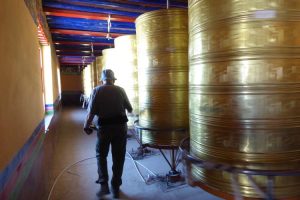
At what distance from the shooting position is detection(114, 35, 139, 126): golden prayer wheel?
4.30 metres

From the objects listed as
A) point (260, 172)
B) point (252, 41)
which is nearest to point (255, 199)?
point (260, 172)

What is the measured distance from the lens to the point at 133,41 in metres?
4.23

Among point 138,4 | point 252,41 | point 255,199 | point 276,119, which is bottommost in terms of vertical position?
point 255,199

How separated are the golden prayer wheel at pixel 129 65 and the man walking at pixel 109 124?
1.43 m

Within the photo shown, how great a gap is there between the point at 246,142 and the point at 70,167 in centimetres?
317

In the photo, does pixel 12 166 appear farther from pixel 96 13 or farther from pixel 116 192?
pixel 96 13

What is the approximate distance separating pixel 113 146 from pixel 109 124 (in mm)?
286

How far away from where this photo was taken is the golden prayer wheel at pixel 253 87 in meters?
1.25

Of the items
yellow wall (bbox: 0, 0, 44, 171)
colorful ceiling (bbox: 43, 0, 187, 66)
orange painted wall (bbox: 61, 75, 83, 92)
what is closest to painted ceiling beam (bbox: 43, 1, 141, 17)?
colorful ceiling (bbox: 43, 0, 187, 66)

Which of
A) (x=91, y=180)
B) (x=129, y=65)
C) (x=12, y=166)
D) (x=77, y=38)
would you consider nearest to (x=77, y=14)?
(x=129, y=65)

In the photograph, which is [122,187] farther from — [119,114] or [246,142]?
[246,142]

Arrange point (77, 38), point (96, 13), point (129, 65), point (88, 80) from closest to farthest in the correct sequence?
1. point (129, 65)
2. point (96, 13)
3. point (77, 38)
4. point (88, 80)

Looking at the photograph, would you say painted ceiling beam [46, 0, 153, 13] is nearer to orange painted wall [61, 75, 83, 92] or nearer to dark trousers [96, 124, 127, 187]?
dark trousers [96, 124, 127, 187]

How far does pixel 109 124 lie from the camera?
2852 millimetres
